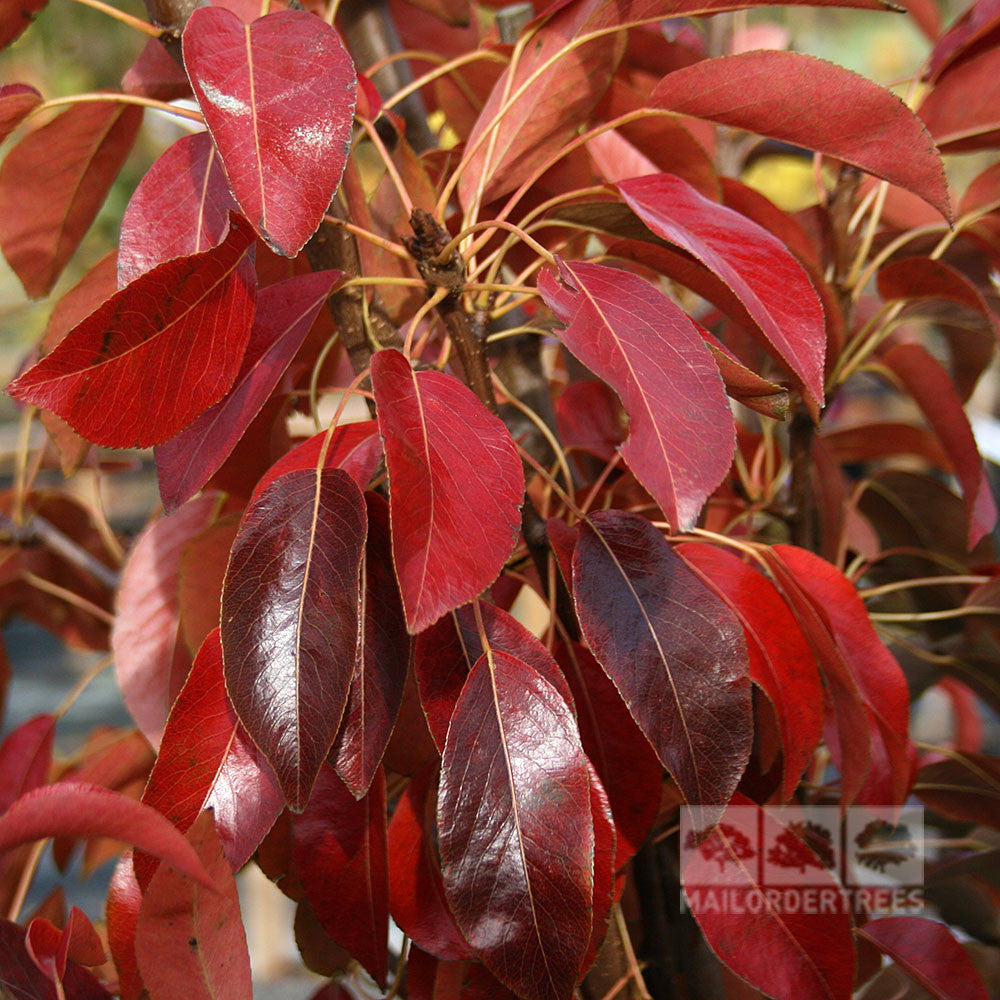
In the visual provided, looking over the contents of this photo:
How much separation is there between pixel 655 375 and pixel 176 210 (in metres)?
0.20

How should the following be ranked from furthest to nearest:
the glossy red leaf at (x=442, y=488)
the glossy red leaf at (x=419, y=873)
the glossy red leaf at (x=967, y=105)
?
the glossy red leaf at (x=967, y=105) → the glossy red leaf at (x=419, y=873) → the glossy red leaf at (x=442, y=488)

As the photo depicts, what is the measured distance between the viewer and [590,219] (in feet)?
1.28

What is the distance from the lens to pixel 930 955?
0.43 m

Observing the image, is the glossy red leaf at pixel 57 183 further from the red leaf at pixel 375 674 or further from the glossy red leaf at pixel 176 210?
the red leaf at pixel 375 674

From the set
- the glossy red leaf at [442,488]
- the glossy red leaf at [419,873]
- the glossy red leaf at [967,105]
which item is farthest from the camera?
the glossy red leaf at [967,105]

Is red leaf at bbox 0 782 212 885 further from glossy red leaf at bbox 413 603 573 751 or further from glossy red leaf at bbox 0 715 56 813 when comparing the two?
glossy red leaf at bbox 0 715 56 813

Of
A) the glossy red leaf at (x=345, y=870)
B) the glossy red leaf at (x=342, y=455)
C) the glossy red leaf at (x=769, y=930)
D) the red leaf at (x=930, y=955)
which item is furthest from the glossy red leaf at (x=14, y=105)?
the red leaf at (x=930, y=955)

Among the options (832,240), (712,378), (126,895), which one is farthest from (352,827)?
(832,240)

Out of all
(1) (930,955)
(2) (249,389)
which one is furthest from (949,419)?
(2) (249,389)

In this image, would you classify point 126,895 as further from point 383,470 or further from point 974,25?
point 974,25

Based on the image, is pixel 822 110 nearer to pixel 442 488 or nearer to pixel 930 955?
pixel 442 488

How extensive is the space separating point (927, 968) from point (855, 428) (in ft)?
1.17

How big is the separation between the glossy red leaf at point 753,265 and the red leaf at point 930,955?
0.27m

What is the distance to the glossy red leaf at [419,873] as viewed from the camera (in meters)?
0.36
